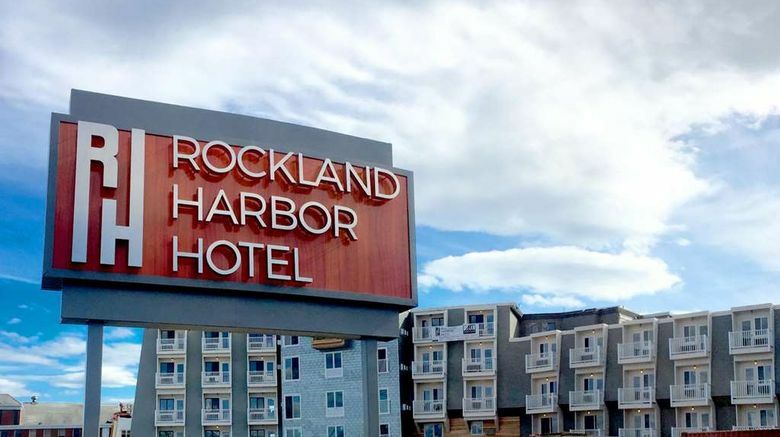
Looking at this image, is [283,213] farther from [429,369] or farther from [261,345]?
[261,345]

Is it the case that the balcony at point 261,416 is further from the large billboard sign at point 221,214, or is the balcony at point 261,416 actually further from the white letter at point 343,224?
the white letter at point 343,224

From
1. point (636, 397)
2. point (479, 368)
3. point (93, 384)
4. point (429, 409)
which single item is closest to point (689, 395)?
point (636, 397)

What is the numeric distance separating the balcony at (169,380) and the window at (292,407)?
26.4 ft

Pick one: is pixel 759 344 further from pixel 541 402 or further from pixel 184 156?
pixel 184 156

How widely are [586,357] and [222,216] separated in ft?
142

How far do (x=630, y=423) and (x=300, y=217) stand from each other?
135ft

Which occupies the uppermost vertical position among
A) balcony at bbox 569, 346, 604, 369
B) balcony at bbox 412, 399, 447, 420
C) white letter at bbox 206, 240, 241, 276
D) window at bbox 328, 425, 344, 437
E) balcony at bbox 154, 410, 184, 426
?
white letter at bbox 206, 240, 241, 276

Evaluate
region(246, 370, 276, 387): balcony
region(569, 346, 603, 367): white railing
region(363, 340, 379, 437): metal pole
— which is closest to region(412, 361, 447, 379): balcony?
region(569, 346, 603, 367): white railing

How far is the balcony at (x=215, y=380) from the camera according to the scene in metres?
76.7

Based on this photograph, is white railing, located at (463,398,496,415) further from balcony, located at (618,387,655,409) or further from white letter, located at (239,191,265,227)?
white letter, located at (239,191,265,227)

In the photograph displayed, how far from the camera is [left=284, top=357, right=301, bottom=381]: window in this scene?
76.5m

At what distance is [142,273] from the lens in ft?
94.4

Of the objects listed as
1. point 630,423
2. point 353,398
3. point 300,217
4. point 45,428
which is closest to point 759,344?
point 630,423

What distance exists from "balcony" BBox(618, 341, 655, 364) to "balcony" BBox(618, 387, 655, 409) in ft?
5.87
